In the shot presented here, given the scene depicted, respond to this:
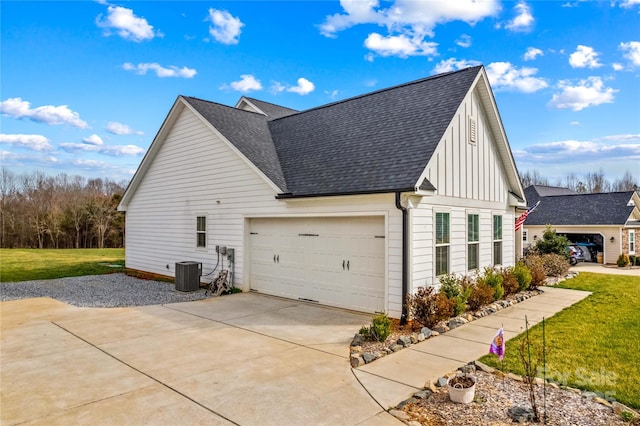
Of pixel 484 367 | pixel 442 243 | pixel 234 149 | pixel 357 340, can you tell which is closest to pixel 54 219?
pixel 234 149

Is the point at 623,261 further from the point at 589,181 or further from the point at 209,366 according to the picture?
the point at 589,181

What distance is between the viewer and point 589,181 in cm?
6381

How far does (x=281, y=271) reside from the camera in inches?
434

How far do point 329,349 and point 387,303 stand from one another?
7.64ft

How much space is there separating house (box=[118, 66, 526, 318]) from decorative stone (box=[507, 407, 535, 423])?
12.9ft

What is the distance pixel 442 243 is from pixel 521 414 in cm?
559

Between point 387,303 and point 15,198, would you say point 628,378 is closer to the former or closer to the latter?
point 387,303

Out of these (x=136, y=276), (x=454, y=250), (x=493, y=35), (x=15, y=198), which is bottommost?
(x=136, y=276)

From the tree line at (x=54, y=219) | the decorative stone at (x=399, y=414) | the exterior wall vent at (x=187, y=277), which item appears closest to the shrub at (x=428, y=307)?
the decorative stone at (x=399, y=414)

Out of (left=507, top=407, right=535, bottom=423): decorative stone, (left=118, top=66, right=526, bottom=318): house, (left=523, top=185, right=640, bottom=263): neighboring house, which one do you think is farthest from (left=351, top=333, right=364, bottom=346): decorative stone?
(left=523, top=185, right=640, bottom=263): neighboring house

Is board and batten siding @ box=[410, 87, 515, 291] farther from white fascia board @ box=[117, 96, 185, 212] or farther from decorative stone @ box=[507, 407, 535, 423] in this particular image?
white fascia board @ box=[117, 96, 185, 212]

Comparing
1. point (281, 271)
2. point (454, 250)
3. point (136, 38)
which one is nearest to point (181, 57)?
point (136, 38)

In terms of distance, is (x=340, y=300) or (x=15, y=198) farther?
(x=15, y=198)

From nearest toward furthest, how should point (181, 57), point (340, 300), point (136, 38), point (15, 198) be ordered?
point (340, 300), point (136, 38), point (181, 57), point (15, 198)
